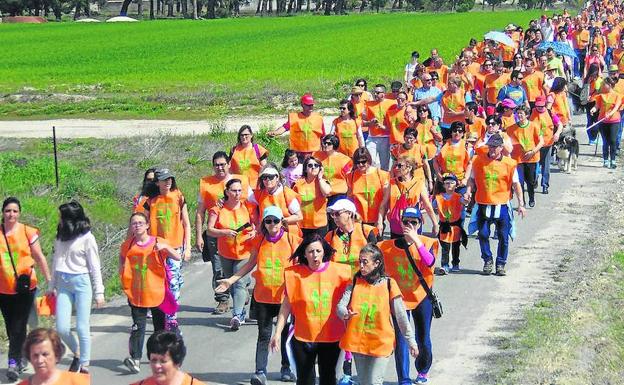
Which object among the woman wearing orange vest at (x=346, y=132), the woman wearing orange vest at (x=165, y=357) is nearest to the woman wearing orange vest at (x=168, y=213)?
the woman wearing orange vest at (x=346, y=132)

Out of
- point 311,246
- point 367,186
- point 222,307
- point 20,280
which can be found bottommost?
point 222,307

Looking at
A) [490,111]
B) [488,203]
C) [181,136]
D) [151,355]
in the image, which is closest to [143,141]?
[181,136]

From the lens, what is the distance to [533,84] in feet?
73.5

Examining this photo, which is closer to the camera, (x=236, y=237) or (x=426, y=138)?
(x=236, y=237)

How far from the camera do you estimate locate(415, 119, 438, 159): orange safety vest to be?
17.5m

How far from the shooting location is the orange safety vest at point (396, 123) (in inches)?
742

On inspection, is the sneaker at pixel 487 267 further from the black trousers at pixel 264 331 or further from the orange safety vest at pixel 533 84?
the orange safety vest at pixel 533 84

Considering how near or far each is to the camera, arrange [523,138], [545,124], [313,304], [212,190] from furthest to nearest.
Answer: [545,124]
[523,138]
[212,190]
[313,304]

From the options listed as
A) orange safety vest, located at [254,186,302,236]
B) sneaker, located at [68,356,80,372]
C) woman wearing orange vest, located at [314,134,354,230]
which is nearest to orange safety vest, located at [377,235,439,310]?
orange safety vest, located at [254,186,302,236]

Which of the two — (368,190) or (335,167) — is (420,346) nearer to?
(368,190)

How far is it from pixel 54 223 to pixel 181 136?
9.68 metres

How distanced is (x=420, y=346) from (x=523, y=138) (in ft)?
26.7

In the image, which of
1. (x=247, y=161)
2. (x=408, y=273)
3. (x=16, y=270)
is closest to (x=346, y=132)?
(x=247, y=161)

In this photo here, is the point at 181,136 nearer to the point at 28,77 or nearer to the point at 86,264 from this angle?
the point at 86,264
